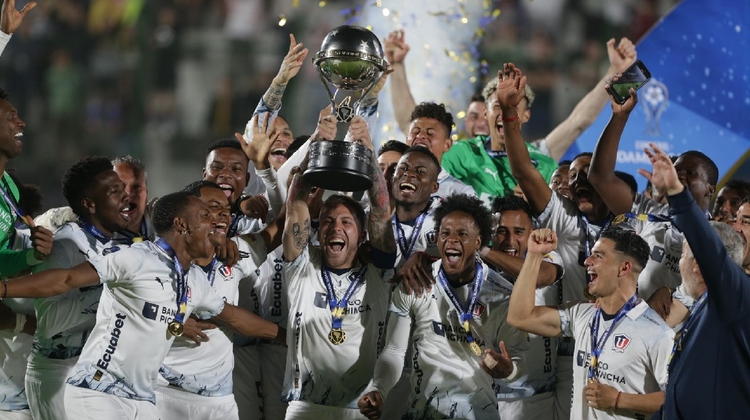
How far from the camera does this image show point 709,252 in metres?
3.71

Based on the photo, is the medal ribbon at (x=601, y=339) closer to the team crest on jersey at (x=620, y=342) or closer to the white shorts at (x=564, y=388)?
the team crest on jersey at (x=620, y=342)

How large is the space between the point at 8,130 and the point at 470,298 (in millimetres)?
2438

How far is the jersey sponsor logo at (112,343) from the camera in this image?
15.6 ft

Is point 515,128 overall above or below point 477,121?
below

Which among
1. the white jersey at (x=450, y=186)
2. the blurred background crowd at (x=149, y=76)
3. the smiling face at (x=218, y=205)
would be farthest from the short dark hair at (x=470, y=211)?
the blurred background crowd at (x=149, y=76)

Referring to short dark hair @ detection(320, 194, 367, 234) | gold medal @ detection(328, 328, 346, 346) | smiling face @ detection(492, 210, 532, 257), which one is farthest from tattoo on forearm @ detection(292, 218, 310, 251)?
smiling face @ detection(492, 210, 532, 257)

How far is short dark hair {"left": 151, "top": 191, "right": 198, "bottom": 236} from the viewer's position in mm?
4969

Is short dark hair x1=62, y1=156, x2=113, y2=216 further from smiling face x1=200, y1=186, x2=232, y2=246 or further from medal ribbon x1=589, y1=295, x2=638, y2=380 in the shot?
medal ribbon x1=589, y1=295, x2=638, y2=380

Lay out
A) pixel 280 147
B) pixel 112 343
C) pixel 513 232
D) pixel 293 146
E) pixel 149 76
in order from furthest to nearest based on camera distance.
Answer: pixel 149 76 → pixel 280 147 → pixel 293 146 → pixel 513 232 → pixel 112 343

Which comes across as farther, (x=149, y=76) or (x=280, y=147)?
(x=149, y=76)

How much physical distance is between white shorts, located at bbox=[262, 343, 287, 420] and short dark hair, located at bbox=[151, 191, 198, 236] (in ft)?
4.52

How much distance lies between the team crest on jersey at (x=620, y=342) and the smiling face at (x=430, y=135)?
2070mm

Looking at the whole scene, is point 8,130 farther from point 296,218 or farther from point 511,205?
point 511,205

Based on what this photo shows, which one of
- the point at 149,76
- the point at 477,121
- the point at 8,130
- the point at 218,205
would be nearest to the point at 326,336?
the point at 218,205
